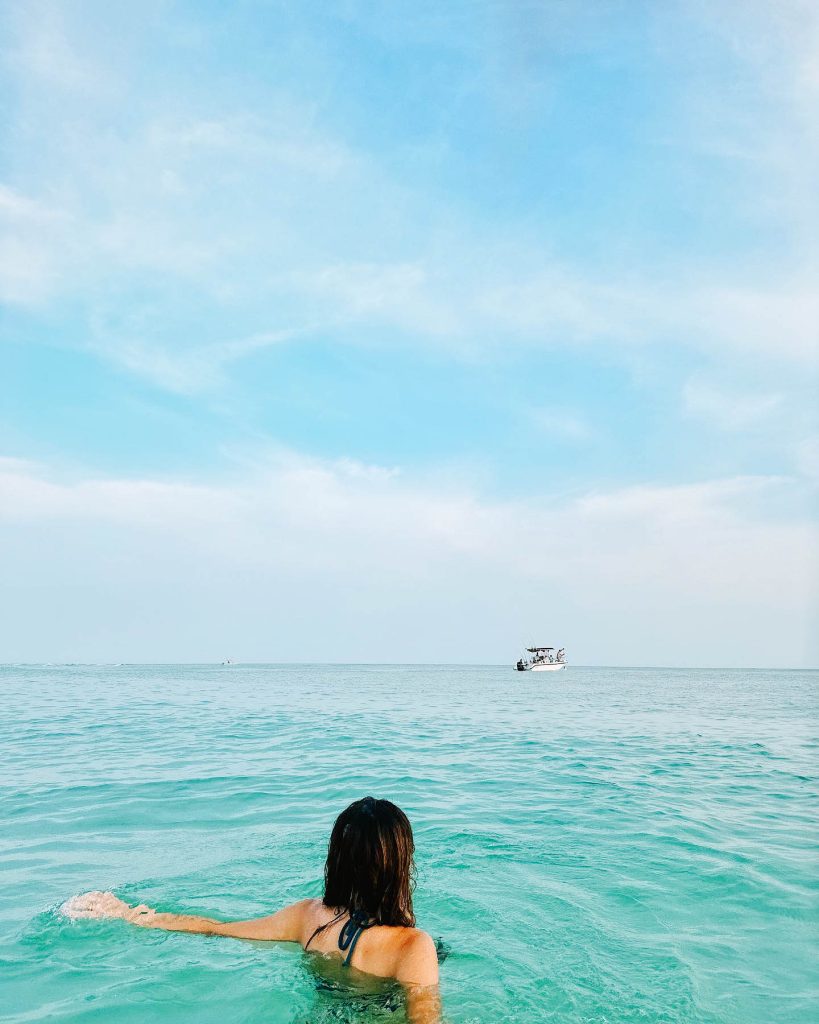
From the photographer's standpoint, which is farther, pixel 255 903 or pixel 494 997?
pixel 255 903

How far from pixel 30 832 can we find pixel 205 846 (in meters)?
2.31

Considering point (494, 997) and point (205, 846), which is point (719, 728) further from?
point (494, 997)

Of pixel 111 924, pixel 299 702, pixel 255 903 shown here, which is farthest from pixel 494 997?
pixel 299 702

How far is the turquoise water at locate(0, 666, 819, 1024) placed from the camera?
4.61 m

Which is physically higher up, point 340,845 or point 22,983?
point 340,845

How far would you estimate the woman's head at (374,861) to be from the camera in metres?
3.69

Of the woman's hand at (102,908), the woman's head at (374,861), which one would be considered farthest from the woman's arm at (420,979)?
the woman's hand at (102,908)

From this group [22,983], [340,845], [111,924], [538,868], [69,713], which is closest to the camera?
[340,845]

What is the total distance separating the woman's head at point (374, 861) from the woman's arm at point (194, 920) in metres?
0.53

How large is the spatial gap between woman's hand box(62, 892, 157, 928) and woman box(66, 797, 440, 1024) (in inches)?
75.0

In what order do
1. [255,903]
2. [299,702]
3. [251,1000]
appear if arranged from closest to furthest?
[251,1000] → [255,903] → [299,702]

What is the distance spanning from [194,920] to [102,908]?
114cm

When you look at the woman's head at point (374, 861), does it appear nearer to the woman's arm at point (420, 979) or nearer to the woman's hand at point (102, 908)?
the woman's arm at point (420, 979)

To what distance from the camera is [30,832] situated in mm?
8602
